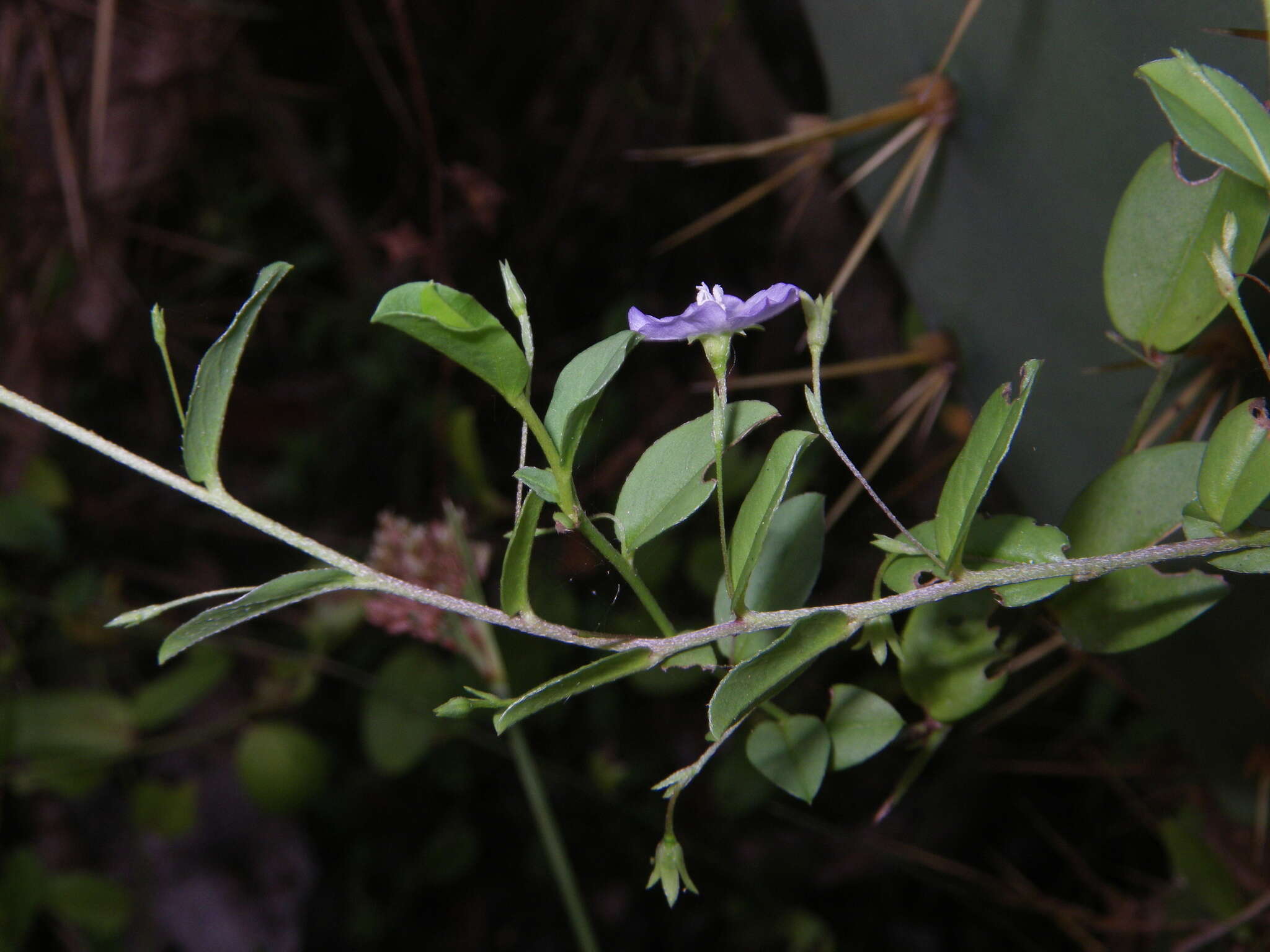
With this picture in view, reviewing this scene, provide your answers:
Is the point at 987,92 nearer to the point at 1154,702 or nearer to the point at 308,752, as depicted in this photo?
the point at 1154,702

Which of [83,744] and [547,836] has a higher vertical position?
[547,836]

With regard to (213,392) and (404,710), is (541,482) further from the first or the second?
(404,710)

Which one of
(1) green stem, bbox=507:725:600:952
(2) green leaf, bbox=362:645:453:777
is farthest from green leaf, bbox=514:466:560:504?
(2) green leaf, bbox=362:645:453:777

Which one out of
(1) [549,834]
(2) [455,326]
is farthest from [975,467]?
(1) [549,834]

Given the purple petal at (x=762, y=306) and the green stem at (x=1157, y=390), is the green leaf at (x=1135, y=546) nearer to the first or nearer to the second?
the green stem at (x=1157, y=390)

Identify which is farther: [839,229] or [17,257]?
[17,257]

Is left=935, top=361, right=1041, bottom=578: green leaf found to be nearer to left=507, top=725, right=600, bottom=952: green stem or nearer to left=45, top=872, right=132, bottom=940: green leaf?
left=507, top=725, right=600, bottom=952: green stem

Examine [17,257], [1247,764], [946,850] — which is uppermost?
[1247,764]

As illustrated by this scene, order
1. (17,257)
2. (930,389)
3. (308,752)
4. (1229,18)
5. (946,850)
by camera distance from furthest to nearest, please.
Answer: (17,257) < (946,850) < (308,752) < (930,389) < (1229,18)

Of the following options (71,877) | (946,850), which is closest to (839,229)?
(946,850)
